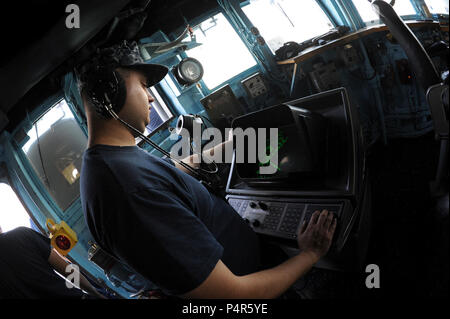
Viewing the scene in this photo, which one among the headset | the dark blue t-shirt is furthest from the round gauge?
the dark blue t-shirt

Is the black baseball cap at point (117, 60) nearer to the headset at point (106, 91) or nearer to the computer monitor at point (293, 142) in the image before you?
→ the headset at point (106, 91)

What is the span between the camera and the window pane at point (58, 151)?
1.54 m

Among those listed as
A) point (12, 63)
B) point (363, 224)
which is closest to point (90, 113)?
point (12, 63)

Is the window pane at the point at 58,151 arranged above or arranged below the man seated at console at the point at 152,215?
above

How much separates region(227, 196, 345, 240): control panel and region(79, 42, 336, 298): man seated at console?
0.12ft

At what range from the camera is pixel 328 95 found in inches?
33.5

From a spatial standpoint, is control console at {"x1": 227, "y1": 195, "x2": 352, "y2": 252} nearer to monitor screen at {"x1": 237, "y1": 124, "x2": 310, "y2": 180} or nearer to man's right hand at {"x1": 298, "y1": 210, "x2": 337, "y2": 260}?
man's right hand at {"x1": 298, "y1": 210, "x2": 337, "y2": 260}

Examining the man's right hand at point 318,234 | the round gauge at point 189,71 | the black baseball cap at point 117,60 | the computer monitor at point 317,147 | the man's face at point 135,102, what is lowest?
the man's right hand at point 318,234

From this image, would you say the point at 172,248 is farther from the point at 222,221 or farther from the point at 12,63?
the point at 12,63

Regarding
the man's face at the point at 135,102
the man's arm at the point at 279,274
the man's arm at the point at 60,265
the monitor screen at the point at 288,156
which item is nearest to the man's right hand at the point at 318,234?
the man's arm at the point at 279,274

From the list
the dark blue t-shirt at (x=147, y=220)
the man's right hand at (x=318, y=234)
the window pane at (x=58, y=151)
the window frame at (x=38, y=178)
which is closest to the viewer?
the dark blue t-shirt at (x=147, y=220)

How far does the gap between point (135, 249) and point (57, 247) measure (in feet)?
4.64

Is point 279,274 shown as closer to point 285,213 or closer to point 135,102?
point 285,213
